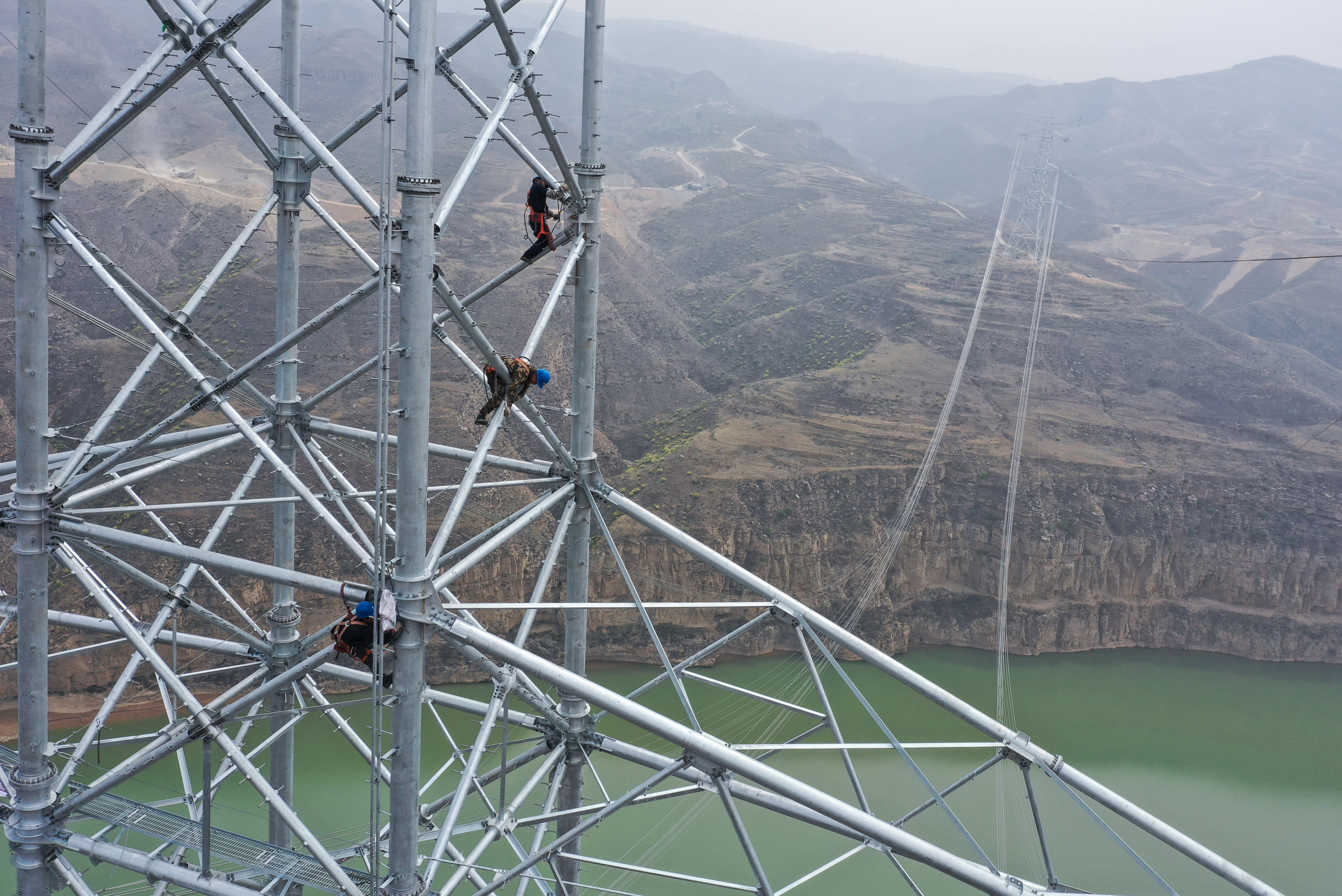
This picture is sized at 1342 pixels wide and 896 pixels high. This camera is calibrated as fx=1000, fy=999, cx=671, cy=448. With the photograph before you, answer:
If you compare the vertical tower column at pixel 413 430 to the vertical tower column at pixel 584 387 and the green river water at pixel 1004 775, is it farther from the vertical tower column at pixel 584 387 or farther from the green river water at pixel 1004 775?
the green river water at pixel 1004 775

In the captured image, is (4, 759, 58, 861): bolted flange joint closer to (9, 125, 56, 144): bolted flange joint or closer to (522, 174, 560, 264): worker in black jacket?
(9, 125, 56, 144): bolted flange joint

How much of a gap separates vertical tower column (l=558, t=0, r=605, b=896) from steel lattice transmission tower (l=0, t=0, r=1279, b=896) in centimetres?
2

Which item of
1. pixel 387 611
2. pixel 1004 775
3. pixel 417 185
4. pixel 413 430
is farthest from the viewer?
pixel 1004 775

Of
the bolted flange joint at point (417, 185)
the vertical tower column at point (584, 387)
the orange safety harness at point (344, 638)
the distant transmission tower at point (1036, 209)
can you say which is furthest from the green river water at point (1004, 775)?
the distant transmission tower at point (1036, 209)

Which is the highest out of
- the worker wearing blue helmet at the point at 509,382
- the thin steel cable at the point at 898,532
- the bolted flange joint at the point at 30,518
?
the worker wearing blue helmet at the point at 509,382

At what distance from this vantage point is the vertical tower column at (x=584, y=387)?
284 inches

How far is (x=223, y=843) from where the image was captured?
6.83 m

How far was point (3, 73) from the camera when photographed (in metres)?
49.9

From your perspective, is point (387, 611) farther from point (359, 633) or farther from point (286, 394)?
point (286, 394)

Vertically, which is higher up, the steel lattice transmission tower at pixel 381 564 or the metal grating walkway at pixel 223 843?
the steel lattice transmission tower at pixel 381 564

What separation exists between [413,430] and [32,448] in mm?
3128

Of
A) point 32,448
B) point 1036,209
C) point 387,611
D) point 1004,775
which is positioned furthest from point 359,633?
point 1036,209

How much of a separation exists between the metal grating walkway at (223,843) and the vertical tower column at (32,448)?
15.5 inches

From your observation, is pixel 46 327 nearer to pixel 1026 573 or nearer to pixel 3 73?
pixel 1026 573
